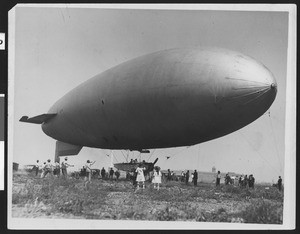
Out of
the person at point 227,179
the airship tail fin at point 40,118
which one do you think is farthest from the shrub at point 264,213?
the airship tail fin at point 40,118

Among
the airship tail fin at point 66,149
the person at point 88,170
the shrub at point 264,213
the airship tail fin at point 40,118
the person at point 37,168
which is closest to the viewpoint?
the shrub at point 264,213

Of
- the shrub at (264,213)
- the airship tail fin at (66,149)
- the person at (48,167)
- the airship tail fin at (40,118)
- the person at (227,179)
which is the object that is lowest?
the shrub at (264,213)

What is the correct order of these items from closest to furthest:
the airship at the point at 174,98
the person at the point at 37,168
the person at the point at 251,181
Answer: the airship at the point at 174,98 < the person at the point at 251,181 < the person at the point at 37,168

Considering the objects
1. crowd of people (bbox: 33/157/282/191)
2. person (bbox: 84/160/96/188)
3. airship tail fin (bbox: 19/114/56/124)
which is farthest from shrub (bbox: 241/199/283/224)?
airship tail fin (bbox: 19/114/56/124)

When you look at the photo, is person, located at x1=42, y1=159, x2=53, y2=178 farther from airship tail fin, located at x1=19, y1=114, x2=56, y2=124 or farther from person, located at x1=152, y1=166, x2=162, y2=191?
person, located at x1=152, y1=166, x2=162, y2=191

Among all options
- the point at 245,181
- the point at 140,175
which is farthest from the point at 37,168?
the point at 245,181

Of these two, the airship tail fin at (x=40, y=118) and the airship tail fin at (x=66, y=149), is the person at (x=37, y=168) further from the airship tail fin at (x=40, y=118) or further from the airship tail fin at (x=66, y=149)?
the airship tail fin at (x=66, y=149)

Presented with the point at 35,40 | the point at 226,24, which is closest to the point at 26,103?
the point at 35,40

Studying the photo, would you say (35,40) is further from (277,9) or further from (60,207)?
(277,9)
